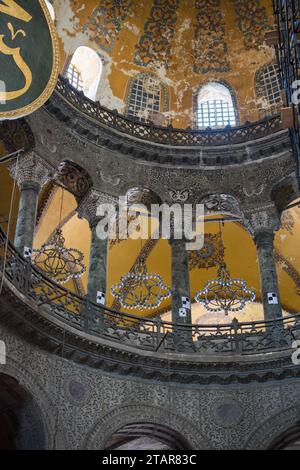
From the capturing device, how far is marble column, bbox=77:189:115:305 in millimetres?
16141

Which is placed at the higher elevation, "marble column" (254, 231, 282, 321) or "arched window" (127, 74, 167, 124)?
"arched window" (127, 74, 167, 124)

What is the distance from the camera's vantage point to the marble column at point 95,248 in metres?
16.1

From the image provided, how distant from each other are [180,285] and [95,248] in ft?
6.65

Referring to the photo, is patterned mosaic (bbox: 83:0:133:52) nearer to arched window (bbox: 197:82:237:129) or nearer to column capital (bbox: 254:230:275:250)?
arched window (bbox: 197:82:237:129)

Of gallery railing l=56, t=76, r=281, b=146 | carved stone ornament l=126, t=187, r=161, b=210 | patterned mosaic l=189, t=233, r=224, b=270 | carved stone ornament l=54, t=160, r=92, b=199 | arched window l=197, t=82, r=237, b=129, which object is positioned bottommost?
carved stone ornament l=54, t=160, r=92, b=199

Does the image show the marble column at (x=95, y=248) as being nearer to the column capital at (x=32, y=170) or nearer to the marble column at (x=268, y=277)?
→ the column capital at (x=32, y=170)

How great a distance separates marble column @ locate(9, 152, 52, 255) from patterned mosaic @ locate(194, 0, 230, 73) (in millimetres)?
6097

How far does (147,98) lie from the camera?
65.9 ft

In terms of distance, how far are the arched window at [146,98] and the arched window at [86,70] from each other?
0.98 meters

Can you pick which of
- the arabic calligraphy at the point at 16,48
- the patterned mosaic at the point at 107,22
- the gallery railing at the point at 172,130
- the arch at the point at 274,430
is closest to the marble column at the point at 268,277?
the arch at the point at 274,430

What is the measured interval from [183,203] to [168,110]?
126 inches

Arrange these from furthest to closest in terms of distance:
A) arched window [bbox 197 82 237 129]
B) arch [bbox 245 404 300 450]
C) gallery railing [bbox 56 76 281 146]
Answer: arched window [bbox 197 82 237 129]
gallery railing [bbox 56 76 281 146]
arch [bbox 245 404 300 450]

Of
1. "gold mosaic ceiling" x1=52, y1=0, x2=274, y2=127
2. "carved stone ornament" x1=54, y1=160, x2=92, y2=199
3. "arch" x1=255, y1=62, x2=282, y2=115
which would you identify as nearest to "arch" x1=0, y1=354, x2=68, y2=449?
"carved stone ornament" x1=54, y1=160, x2=92, y2=199

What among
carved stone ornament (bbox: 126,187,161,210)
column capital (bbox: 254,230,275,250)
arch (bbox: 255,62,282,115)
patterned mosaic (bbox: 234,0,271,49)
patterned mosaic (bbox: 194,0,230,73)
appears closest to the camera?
column capital (bbox: 254,230,275,250)
